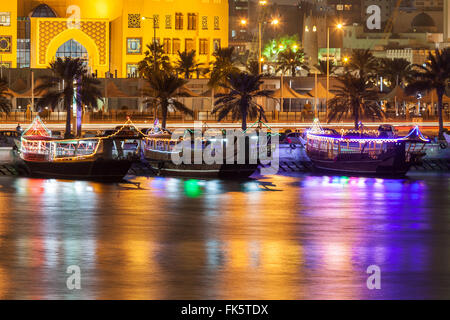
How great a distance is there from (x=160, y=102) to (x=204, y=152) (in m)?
21.6

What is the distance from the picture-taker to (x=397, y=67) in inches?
4870

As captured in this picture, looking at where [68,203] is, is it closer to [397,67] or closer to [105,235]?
[105,235]

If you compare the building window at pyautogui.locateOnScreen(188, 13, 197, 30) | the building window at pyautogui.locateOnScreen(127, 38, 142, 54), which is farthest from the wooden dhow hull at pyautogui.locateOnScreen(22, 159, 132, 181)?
the building window at pyautogui.locateOnScreen(188, 13, 197, 30)

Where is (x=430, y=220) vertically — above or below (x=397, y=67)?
below

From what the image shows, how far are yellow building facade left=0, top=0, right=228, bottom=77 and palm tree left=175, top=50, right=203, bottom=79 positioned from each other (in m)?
4.30

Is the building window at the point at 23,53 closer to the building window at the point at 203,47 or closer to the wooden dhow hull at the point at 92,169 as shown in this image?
the building window at the point at 203,47

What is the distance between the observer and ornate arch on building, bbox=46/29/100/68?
114m

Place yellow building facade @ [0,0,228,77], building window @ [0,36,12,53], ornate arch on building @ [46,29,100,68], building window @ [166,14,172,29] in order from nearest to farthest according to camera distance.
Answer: ornate arch on building @ [46,29,100,68], yellow building facade @ [0,0,228,77], building window @ [0,36,12,53], building window @ [166,14,172,29]

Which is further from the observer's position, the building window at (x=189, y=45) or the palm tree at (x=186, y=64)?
the building window at (x=189, y=45)

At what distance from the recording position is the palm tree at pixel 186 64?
11056 cm

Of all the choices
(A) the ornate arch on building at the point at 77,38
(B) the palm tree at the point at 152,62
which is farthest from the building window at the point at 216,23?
(A) the ornate arch on building at the point at 77,38

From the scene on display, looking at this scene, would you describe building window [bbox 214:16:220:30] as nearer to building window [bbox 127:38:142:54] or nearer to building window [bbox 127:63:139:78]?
building window [bbox 127:38:142:54]

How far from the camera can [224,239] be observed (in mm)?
33062
